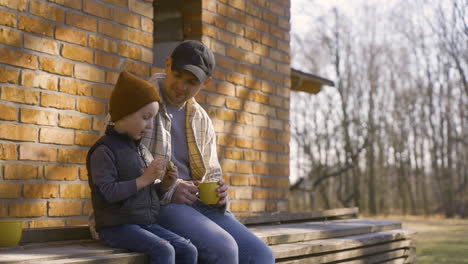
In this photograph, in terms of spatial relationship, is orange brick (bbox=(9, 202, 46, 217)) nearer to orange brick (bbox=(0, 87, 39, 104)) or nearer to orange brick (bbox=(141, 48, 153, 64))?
orange brick (bbox=(0, 87, 39, 104))

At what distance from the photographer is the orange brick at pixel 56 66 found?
3834 mm

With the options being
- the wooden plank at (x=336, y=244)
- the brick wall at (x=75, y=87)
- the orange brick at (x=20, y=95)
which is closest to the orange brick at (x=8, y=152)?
the brick wall at (x=75, y=87)

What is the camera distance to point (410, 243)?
18.8 ft

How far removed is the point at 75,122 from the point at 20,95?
1.49 ft

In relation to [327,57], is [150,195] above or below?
below

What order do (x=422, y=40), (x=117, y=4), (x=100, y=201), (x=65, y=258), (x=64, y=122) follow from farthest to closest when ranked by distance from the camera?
(x=422, y=40), (x=117, y=4), (x=64, y=122), (x=100, y=201), (x=65, y=258)

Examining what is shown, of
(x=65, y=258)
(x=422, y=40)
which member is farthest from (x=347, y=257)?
(x=422, y=40)

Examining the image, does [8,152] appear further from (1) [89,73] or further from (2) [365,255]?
(2) [365,255]

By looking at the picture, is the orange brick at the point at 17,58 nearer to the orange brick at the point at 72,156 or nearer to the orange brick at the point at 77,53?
the orange brick at the point at 77,53

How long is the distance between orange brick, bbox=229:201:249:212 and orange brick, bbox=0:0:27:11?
2432 millimetres

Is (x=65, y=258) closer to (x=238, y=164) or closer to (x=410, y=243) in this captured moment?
(x=238, y=164)

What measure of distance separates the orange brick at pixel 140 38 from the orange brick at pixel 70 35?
46 centimetres

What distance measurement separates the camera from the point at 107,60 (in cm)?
432

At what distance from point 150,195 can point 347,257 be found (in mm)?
2085
